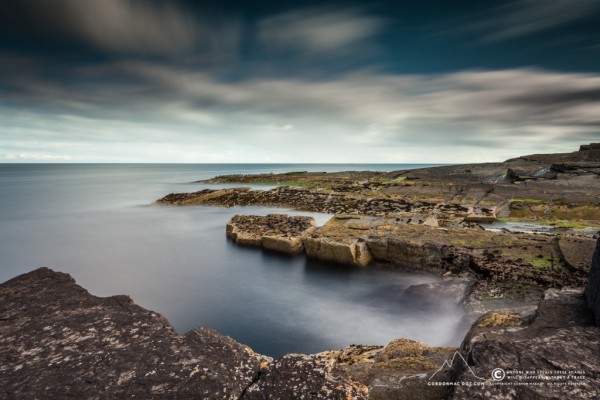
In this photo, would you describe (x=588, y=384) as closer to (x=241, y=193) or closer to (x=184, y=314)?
(x=184, y=314)

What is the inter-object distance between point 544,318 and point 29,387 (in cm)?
493

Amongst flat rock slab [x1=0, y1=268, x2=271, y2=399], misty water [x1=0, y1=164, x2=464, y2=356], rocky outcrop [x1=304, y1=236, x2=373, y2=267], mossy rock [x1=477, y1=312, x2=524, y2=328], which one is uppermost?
flat rock slab [x1=0, y1=268, x2=271, y2=399]

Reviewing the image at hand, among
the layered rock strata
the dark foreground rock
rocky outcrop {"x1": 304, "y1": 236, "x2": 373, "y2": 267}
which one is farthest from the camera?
rocky outcrop {"x1": 304, "y1": 236, "x2": 373, "y2": 267}

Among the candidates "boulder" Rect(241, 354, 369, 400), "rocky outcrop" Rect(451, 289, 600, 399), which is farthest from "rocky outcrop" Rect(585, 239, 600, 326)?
"boulder" Rect(241, 354, 369, 400)

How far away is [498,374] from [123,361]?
3028mm

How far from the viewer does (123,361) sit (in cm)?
259

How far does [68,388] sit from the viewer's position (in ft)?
7.54

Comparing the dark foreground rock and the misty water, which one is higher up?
the dark foreground rock

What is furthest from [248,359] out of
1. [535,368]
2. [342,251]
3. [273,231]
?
[273,231]

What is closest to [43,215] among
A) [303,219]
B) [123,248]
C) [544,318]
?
[123,248]

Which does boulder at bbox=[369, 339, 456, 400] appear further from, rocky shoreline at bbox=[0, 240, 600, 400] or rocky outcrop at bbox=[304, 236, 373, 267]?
rocky outcrop at bbox=[304, 236, 373, 267]

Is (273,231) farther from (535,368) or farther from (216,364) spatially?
(535,368)

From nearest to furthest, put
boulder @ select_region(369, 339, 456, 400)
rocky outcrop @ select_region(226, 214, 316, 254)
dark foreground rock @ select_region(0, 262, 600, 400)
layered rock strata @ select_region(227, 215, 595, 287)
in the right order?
dark foreground rock @ select_region(0, 262, 600, 400)
boulder @ select_region(369, 339, 456, 400)
layered rock strata @ select_region(227, 215, 595, 287)
rocky outcrop @ select_region(226, 214, 316, 254)

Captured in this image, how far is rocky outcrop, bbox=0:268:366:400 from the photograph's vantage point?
2.31 metres
